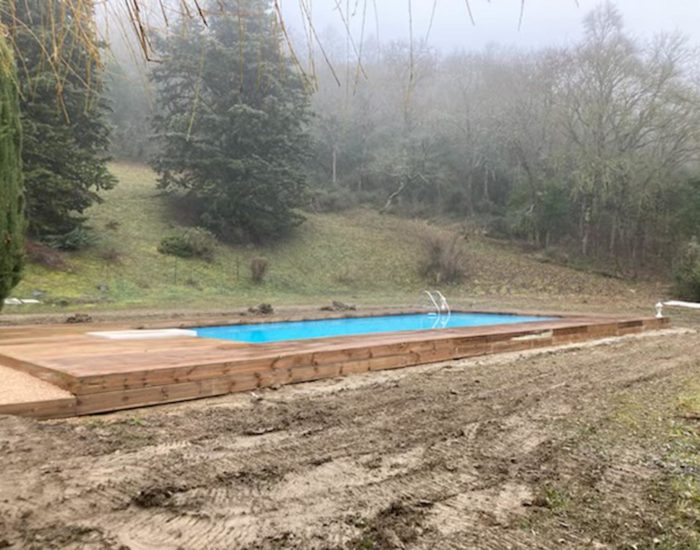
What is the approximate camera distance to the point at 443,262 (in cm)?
1614

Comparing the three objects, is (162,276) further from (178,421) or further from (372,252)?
(178,421)

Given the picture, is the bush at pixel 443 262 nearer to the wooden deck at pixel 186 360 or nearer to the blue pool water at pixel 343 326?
the blue pool water at pixel 343 326

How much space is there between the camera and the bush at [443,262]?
1612 centimetres

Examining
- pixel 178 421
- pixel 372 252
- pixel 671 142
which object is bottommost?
pixel 178 421

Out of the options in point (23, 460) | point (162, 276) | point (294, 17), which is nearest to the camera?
point (294, 17)

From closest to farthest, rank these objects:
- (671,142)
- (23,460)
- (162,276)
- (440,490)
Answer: (440,490) → (23,460) → (162,276) → (671,142)

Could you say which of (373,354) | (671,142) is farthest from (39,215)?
(671,142)

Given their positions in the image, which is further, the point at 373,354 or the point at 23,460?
the point at 373,354

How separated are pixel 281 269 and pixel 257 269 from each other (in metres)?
1.47

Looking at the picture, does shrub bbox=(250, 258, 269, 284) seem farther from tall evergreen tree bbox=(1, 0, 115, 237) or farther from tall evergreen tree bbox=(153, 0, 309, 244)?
tall evergreen tree bbox=(1, 0, 115, 237)

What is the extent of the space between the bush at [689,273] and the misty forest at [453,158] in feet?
0.15

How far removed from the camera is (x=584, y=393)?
13.5 ft

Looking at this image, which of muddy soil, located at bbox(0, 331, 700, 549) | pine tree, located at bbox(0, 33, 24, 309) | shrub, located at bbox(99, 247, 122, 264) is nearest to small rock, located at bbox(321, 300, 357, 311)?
shrub, located at bbox(99, 247, 122, 264)

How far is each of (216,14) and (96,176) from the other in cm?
1245
